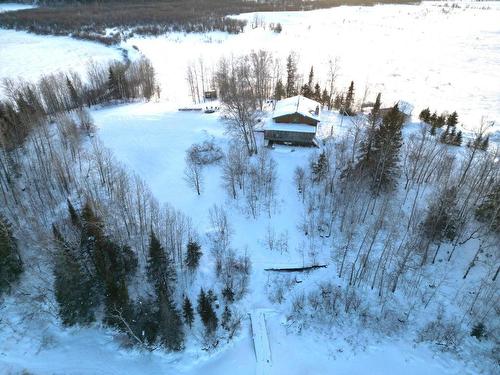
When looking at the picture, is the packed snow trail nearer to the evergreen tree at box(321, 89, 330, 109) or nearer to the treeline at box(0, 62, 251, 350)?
the treeline at box(0, 62, 251, 350)

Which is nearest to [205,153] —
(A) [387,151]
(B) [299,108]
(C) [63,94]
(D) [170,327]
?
(B) [299,108]

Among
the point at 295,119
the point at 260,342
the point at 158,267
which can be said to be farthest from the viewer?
the point at 295,119

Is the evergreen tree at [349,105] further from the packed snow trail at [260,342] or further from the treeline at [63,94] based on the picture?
the packed snow trail at [260,342]

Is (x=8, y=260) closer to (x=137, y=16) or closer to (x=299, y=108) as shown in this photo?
(x=299, y=108)

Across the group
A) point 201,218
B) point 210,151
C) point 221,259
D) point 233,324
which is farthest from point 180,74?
point 233,324

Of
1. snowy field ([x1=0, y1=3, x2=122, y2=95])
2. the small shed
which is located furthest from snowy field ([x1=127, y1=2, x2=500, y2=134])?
the small shed

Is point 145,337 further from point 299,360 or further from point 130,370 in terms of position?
point 299,360
